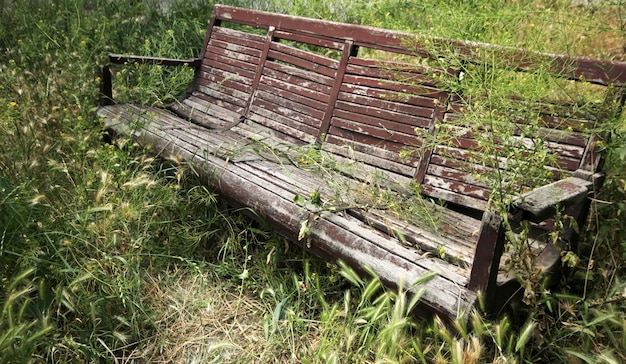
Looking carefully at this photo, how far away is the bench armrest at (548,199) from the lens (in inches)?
78.5

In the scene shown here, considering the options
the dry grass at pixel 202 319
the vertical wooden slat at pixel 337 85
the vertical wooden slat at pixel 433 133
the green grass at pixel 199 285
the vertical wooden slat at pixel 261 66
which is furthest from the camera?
the vertical wooden slat at pixel 261 66

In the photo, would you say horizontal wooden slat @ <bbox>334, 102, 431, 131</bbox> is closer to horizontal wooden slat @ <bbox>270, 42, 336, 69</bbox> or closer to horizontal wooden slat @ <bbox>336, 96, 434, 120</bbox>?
horizontal wooden slat @ <bbox>336, 96, 434, 120</bbox>

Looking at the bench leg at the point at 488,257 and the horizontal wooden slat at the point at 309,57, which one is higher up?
the horizontal wooden slat at the point at 309,57

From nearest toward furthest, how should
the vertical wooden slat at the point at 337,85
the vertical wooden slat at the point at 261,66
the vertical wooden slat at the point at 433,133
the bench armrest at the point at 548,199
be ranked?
the bench armrest at the point at 548,199
the vertical wooden slat at the point at 433,133
the vertical wooden slat at the point at 337,85
the vertical wooden slat at the point at 261,66

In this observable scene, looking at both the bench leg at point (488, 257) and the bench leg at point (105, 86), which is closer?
the bench leg at point (488, 257)

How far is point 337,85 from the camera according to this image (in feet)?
11.9

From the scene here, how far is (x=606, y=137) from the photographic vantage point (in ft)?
8.23

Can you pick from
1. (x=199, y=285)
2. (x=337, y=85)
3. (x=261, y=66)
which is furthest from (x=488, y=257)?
(x=261, y=66)

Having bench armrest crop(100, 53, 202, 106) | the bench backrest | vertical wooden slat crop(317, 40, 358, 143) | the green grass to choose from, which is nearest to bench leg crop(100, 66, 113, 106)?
bench armrest crop(100, 53, 202, 106)

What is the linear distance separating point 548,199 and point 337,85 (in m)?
1.81

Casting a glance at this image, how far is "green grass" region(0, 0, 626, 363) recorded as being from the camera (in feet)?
7.28

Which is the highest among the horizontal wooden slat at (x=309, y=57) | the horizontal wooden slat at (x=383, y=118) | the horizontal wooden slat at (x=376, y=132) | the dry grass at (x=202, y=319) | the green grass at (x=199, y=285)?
the horizontal wooden slat at (x=309, y=57)

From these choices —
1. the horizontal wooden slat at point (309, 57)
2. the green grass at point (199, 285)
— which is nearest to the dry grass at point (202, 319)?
the green grass at point (199, 285)

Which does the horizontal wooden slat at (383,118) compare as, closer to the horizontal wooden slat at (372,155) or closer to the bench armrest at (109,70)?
the horizontal wooden slat at (372,155)
